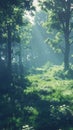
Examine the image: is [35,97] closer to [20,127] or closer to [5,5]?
[20,127]

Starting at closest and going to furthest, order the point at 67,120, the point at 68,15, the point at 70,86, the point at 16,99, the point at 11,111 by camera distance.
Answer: the point at 67,120, the point at 11,111, the point at 16,99, the point at 70,86, the point at 68,15

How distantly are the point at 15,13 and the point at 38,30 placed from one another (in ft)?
272

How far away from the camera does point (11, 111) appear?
1809 centimetres

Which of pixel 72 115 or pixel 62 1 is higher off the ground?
pixel 62 1

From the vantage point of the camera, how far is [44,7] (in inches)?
2052

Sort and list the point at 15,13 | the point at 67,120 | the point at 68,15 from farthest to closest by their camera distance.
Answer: the point at 68,15 → the point at 15,13 → the point at 67,120

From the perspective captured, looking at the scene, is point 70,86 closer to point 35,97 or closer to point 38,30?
point 35,97

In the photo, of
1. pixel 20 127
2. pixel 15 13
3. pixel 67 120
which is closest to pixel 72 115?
pixel 67 120

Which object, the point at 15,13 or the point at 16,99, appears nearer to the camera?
the point at 16,99

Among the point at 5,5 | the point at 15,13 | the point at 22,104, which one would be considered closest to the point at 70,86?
the point at 22,104

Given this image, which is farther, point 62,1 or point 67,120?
point 62,1

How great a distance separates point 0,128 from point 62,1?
39467 millimetres

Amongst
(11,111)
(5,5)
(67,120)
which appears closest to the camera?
(67,120)

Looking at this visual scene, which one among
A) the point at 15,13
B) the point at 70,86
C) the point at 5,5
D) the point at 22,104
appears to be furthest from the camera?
the point at 15,13
